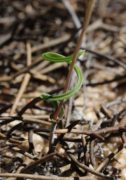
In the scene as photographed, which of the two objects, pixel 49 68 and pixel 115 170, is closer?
pixel 115 170

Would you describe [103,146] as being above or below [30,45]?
below

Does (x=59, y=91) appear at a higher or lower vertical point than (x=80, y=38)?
lower

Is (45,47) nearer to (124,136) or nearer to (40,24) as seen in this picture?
(40,24)

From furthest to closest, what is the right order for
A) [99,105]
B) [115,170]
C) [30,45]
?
[30,45] → [99,105] → [115,170]

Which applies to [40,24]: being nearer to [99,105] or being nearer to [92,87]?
[92,87]

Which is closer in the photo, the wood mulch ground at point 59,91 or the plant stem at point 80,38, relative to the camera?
the plant stem at point 80,38

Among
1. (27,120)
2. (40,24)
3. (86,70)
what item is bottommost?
(27,120)

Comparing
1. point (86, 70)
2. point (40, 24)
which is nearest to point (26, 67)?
point (86, 70)

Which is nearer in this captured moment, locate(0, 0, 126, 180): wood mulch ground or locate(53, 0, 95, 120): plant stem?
locate(53, 0, 95, 120): plant stem

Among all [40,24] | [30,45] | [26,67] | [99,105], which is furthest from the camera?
[40,24]

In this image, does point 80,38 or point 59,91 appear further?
point 59,91
